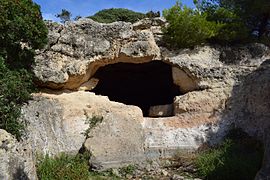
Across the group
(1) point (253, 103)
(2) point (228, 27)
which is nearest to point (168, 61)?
(2) point (228, 27)

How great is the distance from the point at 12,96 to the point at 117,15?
11.5 metres

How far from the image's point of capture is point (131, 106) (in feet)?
39.2

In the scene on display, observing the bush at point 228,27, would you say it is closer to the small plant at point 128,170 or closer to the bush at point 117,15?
the small plant at point 128,170

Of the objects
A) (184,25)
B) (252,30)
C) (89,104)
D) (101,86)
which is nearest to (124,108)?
(89,104)

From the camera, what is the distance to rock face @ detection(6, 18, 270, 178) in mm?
10805

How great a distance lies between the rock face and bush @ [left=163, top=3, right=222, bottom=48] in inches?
11.5

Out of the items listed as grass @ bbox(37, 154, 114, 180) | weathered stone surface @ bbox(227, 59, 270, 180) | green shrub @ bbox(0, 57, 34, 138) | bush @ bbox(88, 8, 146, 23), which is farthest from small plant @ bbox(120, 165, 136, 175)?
bush @ bbox(88, 8, 146, 23)

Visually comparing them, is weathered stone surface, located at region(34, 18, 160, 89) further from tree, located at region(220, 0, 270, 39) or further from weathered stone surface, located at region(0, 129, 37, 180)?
weathered stone surface, located at region(0, 129, 37, 180)

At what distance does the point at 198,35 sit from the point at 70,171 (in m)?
5.70

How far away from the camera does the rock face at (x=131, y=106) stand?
1080 cm

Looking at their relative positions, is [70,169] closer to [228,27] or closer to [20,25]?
[20,25]

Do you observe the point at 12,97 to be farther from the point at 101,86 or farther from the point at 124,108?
the point at 101,86

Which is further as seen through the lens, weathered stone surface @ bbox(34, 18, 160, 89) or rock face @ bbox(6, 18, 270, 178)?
weathered stone surface @ bbox(34, 18, 160, 89)

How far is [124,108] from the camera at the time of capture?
11.8m
